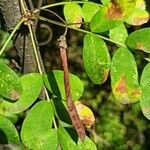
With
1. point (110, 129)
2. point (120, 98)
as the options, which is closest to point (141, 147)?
point (110, 129)

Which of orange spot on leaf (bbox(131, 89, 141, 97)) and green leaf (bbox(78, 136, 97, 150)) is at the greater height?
orange spot on leaf (bbox(131, 89, 141, 97))

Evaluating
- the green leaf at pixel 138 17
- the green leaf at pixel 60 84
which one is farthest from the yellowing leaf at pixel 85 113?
the green leaf at pixel 138 17

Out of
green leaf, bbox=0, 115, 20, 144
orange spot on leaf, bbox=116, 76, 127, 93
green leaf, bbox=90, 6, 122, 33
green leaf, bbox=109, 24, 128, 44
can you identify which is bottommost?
green leaf, bbox=0, 115, 20, 144

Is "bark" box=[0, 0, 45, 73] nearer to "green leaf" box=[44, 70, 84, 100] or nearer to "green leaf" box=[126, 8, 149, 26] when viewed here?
"green leaf" box=[44, 70, 84, 100]

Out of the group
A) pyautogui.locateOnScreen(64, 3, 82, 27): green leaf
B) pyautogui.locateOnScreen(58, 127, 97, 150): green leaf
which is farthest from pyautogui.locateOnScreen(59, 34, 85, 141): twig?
pyautogui.locateOnScreen(64, 3, 82, 27): green leaf

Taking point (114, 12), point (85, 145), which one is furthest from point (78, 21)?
point (85, 145)

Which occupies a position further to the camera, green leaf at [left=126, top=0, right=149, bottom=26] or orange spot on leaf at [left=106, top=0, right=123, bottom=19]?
green leaf at [left=126, top=0, right=149, bottom=26]
